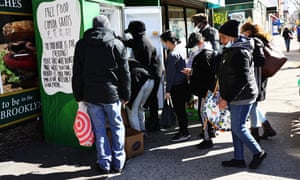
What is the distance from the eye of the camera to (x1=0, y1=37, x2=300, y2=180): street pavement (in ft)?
12.5

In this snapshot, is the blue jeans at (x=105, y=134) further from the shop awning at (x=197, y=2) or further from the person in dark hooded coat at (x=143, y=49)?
the shop awning at (x=197, y=2)

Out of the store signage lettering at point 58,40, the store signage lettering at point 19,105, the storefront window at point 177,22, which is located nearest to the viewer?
the store signage lettering at point 58,40

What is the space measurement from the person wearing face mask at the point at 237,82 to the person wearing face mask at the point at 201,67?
2.21ft

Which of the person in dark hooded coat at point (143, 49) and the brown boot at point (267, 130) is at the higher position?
the person in dark hooded coat at point (143, 49)

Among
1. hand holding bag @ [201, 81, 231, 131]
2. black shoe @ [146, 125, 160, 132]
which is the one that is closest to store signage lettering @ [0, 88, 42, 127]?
black shoe @ [146, 125, 160, 132]

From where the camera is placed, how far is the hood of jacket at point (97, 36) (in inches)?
140

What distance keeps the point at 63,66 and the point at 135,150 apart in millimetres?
1535

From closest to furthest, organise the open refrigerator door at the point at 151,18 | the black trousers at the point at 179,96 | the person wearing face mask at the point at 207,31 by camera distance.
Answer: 1. the black trousers at the point at 179,96
2. the person wearing face mask at the point at 207,31
3. the open refrigerator door at the point at 151,18

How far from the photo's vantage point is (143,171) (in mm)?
3943

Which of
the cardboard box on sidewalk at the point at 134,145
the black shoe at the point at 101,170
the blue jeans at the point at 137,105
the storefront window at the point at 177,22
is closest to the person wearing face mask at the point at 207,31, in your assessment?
the blue jeans at the point at 137,105

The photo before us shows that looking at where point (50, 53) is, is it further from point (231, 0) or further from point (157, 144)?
point (231, 0)

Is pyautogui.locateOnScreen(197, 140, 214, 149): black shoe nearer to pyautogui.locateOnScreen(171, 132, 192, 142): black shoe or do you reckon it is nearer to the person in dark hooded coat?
pyautogui.locateOnScreen(171, 132, 192, 142): black shoe

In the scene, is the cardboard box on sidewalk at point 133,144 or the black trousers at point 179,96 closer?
the cardboard box on sidewalk at point 133,144

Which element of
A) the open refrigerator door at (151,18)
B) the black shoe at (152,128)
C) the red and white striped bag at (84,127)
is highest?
the open refrigerator door at (151,18)
